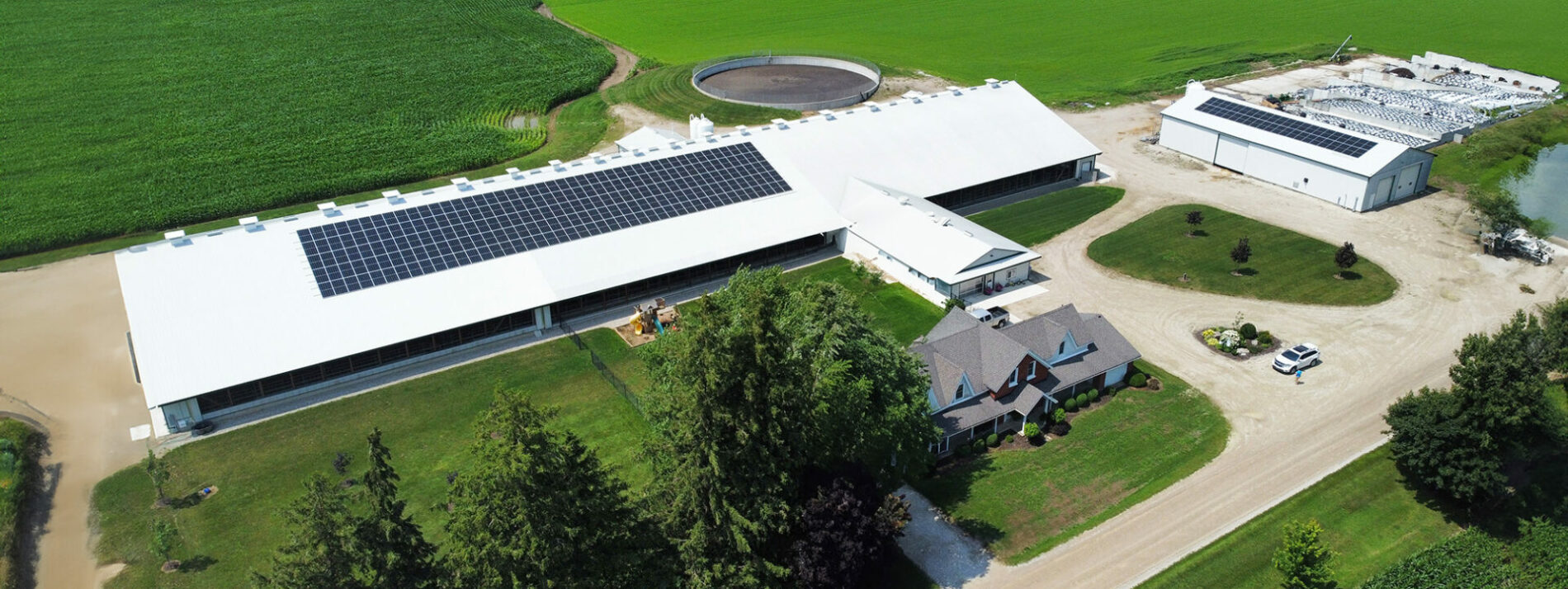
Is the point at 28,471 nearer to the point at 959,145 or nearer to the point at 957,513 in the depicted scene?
the point at 957,513

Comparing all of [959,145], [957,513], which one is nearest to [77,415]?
[957,513]

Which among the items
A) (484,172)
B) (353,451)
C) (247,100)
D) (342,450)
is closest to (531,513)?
(353,451)

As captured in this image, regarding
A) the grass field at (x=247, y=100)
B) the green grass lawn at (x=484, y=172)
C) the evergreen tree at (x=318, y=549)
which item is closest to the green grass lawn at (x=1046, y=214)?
the green grass lawn at (x=484, y=172)

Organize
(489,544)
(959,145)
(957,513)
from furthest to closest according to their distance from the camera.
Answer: (959,145)
(957,513)
(489,544)

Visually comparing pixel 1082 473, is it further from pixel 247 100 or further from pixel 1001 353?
pixel 247 100

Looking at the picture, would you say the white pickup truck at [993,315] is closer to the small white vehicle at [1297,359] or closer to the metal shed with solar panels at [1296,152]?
the small white vehicle at [1297,359]

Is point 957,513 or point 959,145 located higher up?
point 959,145
